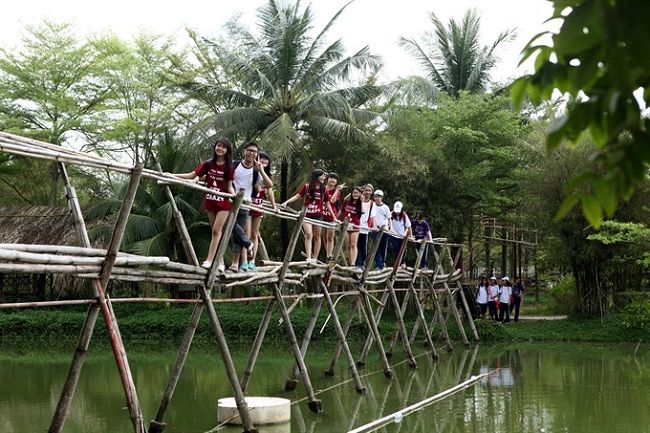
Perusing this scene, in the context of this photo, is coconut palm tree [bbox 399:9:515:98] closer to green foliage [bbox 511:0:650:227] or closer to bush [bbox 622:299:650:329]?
bush [bbox 622:299:650:329]

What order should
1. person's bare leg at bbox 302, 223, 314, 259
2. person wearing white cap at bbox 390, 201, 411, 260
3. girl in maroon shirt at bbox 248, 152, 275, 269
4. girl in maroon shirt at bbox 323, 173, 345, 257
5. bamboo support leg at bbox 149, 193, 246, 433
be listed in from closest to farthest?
bamboo support leg at bbox 149, 193, 246, 433 < girl in maroon shirt at bbox 248, 152, 275, 269 < person's bare leg at bbox 302, 223, 314, 259 < girl in maroon shirt at bbox 323, 173, 345, 257 < person wearing white cap at bbox 390, 201, 411, 260

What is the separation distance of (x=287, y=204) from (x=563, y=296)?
1308 centimetres

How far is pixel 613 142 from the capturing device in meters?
1.58

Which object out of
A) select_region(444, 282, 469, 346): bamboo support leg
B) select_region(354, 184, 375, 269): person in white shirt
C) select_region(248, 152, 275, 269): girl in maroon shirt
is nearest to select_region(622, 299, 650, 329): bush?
select_region(444, 282, 469, 346): bamboo support leg

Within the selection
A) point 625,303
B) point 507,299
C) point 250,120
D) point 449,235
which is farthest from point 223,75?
point 625,303

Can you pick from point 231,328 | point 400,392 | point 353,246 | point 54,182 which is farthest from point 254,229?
point 54,182

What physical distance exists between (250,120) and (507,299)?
771 centimetres

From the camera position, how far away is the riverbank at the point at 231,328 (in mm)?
20141

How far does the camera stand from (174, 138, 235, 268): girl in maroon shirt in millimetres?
8602

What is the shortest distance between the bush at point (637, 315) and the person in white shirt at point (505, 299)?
2.82 meters

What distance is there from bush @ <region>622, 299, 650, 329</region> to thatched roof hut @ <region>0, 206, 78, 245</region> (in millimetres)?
14313

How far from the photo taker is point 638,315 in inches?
769

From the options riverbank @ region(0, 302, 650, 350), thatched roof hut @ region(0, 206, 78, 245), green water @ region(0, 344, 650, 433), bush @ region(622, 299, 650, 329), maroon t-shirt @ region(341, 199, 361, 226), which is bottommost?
green water @ region(0, 344, 650, 433)

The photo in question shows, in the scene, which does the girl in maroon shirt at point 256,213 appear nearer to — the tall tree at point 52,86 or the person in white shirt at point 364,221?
the person in white shirt at point 364,221
